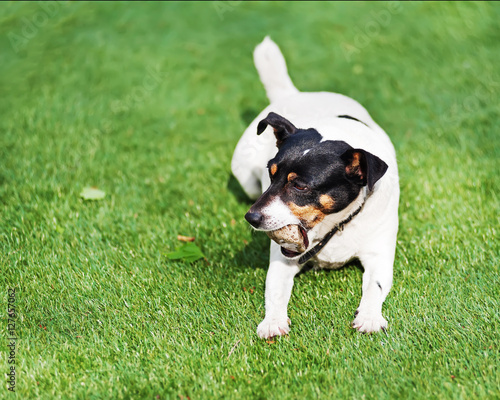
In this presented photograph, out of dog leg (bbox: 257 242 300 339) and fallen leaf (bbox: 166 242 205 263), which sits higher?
dog leg (bbox: 257 242 300 339)

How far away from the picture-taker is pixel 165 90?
738 centimetres

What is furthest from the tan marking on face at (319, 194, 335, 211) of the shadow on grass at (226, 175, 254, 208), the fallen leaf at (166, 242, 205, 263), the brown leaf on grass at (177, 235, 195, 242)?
the shadow on grass at (226, 175, 254, 208)

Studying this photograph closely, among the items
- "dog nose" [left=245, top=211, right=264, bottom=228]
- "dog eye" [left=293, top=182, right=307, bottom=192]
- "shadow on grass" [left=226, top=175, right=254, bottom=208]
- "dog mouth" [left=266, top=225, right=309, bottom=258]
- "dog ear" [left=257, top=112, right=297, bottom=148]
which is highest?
"dog ear" [left=257, top=112, right=297, bottom=148]

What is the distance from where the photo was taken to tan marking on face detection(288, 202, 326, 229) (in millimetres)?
3412

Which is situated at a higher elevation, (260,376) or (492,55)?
(260,376)

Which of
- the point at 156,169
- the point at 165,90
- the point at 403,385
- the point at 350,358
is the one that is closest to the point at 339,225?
the point at 350,358

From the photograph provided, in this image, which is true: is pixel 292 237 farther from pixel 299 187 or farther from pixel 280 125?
pixel 280 125

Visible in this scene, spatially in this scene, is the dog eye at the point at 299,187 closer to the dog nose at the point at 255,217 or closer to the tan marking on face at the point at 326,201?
the tan marking on face at the point at 326,201

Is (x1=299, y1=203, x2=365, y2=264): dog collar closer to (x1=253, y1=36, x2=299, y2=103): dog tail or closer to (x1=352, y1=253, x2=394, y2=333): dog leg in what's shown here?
(x1=352, y1=253, x2=394, y2=333): dog leg

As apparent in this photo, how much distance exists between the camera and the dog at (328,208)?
3398mm

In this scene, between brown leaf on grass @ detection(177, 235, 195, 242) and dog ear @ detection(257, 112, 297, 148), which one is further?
brown leaf on grass @ detection(177, 235, 195, 242)

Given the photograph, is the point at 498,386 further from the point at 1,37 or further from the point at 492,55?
the point at 1,37

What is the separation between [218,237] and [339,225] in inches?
51.7

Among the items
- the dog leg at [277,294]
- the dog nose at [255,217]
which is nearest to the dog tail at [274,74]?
the dog leg at [277,294]
